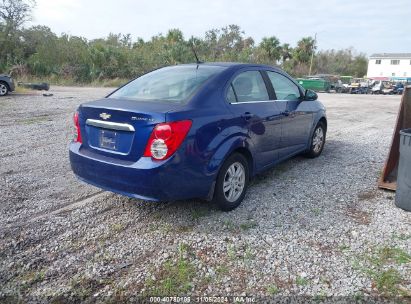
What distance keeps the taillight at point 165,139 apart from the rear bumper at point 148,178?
0.24 ft

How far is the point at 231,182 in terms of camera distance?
3951mm

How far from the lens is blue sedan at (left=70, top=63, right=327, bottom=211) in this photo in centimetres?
319

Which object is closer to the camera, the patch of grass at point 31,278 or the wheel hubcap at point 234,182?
the patch of grass at point 31,278

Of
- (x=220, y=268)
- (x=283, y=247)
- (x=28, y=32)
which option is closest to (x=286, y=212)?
(x=283, y=247)

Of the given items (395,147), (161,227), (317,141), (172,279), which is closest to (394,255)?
(172,279)

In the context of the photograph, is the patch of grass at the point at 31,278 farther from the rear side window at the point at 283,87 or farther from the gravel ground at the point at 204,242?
the rear side window at the point at 283,87

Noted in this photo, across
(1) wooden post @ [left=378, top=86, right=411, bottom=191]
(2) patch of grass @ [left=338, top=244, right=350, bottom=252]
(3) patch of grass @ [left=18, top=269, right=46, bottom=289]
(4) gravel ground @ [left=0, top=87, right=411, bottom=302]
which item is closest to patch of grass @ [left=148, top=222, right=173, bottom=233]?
(4) gravel ground @ [left=0, top=87, right=411, bottom=302]

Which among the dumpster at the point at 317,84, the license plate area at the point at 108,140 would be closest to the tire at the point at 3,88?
the license plate area at the point at 108,140

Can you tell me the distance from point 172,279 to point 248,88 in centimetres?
252

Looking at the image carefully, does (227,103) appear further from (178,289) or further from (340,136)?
(340,136)

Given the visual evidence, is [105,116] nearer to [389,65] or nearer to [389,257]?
[389,257]

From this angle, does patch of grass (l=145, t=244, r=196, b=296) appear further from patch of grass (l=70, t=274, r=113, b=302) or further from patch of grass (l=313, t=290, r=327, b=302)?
patch of grass (l=313, t=290, r=327, b=302)

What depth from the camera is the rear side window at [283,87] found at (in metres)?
4.84

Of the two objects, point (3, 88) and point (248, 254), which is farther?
point (3, 88)
